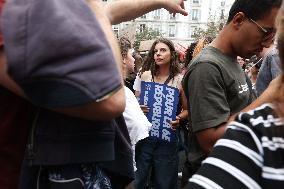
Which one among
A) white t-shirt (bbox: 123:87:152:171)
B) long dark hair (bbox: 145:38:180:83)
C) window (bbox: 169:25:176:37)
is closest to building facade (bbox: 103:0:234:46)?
window (bbox: 169:25:176:37)

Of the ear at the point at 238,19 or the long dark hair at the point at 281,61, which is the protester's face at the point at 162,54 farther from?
the long dark hair at the point at 281,61

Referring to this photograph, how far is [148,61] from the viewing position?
523 cm

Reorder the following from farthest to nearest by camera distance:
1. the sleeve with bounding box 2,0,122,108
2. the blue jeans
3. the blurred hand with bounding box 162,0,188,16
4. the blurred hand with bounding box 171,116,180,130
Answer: the blue jeans
the blurred hand with bounding box 171,116,180,130
the blurred hand with bounding box 162,0,188,16
the sleeve with bounding box 2,0,122,108

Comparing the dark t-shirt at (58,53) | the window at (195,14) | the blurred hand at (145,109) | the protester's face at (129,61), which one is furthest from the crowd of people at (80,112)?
the window at (195,14)

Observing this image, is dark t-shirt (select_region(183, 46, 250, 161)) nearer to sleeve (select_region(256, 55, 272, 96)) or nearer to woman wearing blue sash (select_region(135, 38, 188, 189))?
sleeve (select_region(256, 55, 272, 96))

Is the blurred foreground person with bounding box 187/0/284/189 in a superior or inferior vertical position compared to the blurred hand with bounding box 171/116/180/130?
superior

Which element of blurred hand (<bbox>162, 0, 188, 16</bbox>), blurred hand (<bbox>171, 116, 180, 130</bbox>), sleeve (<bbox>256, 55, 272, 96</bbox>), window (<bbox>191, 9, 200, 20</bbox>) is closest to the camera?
blurred hand (<bbox>162, 0, 188, 16</bbox>)

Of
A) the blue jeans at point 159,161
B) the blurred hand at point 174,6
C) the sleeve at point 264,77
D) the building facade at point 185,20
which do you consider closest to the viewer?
the blurred hand at point 174,6

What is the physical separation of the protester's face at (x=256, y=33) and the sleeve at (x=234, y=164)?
1.18m

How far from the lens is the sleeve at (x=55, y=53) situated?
2.76 feet

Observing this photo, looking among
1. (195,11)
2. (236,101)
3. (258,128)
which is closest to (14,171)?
(258,128)

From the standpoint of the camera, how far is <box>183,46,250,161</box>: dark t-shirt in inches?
77.0

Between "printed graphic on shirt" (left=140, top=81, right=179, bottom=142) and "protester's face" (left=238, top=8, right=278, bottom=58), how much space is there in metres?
2.07

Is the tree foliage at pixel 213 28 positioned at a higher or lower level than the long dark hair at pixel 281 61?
lower
